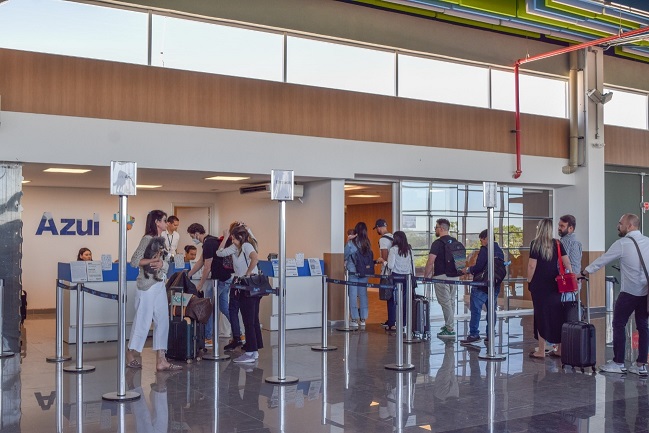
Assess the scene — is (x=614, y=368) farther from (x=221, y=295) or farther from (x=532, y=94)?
(x=532, y=94)

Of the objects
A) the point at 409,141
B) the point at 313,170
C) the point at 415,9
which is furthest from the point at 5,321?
the point at 415,9

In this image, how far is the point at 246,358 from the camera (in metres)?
9.27

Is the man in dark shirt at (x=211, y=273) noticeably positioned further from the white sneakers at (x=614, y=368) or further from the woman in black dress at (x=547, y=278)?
the white sneakers at (x=614, y=368)

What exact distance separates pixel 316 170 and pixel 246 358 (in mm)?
4115

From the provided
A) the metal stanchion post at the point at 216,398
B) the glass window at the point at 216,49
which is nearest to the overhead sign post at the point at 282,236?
the metal stanchion post at the point at 216,398

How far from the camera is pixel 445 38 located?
46.1ft

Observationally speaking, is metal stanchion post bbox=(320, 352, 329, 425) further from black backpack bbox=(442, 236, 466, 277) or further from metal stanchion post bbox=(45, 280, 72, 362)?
metal stanchion post bbox=(45, 280, 72, 362)

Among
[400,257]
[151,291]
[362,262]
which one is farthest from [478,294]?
[151,291]

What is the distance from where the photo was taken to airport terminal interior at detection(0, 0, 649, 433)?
729 cm

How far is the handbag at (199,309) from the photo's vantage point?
9148 millimetres

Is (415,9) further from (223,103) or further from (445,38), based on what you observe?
(223,103)

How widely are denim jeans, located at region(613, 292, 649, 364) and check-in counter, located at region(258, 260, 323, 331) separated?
5.30 meters

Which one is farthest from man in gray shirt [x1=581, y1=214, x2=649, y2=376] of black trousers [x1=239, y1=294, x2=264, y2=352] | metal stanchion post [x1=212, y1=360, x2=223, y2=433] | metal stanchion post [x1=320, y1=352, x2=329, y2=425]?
metal stanchion post [x1=212, y1=360, x2=223, y2=433]

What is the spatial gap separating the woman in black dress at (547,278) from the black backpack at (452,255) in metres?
1.99
